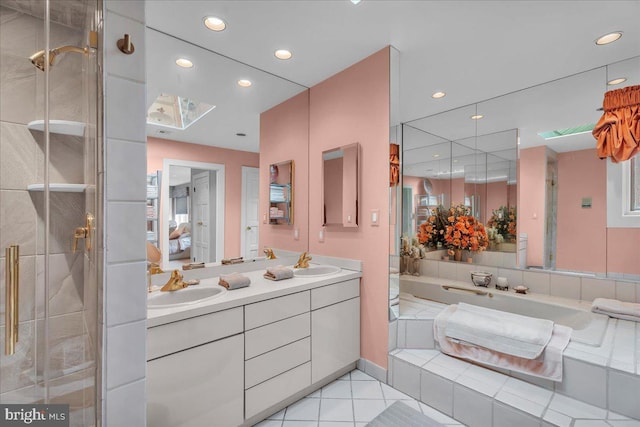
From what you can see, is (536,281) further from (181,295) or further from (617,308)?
(181,295)

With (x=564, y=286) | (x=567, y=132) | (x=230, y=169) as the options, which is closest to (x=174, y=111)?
(x=230, y=169)

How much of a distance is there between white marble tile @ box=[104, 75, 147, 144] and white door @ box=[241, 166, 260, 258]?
1.46m

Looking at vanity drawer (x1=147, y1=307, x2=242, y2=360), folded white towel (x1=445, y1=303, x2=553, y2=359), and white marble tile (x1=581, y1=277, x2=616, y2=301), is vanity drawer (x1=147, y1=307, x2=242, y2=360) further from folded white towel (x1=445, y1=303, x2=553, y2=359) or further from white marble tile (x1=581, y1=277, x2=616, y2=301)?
white marble tile (x1=581, y1=277, x2=616, y2=301)

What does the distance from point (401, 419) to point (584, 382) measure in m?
1.05

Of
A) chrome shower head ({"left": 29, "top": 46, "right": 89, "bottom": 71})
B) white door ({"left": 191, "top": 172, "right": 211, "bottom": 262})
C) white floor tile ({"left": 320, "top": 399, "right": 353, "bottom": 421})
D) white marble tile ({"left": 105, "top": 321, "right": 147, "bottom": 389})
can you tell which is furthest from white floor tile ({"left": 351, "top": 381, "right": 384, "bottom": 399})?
chrome shower head ({"left": 29, "top": 46, "right": 89, "bottom": 71})

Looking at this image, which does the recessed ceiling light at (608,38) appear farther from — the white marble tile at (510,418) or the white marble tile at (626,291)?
the white marble tile at (510,418)

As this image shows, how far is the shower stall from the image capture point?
88 centimetres

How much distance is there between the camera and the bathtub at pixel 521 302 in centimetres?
196

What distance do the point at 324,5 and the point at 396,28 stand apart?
0.52 m

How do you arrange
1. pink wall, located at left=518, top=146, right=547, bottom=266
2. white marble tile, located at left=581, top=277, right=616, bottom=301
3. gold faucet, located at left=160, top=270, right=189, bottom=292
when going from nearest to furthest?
gold faucet, located at left=160, top=270, right=189, bottom=292 < white marble tile, located at left=581, top=277, right=616, bottom=301 < pink wall, located at left=518, top=146, right=547, bottom=266

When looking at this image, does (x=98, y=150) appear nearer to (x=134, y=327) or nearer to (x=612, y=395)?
(x=134, y=327)

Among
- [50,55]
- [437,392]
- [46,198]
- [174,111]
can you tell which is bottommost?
[437,392]

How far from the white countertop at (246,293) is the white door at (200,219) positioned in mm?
209

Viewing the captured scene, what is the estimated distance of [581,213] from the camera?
2420mm
